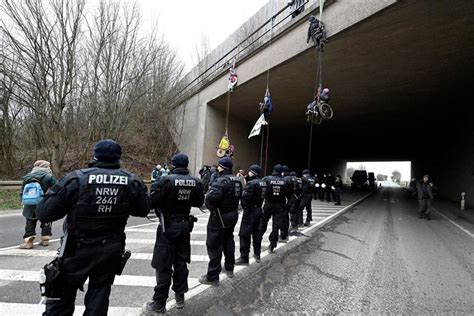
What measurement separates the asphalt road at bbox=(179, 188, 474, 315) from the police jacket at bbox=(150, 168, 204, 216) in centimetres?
124

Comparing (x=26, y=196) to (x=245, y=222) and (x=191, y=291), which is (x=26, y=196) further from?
(x=245, y=222)

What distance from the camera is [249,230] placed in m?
4.93

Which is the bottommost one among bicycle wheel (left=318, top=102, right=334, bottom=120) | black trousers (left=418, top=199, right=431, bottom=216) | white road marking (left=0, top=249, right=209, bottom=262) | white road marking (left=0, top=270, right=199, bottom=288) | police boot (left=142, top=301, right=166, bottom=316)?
white road marking (left=0, top=249, right=209, bottom=262)

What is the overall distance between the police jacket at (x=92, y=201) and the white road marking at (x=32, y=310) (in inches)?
50.1

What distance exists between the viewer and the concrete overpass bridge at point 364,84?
8.55m

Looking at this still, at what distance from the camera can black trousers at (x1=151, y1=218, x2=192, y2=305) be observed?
10.2 ft

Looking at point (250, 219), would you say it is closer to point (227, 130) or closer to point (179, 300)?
point (179, 300)

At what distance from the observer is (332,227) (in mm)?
8820

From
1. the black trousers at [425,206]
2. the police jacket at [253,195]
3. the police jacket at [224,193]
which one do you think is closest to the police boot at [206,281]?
the police jacket at [224,193]

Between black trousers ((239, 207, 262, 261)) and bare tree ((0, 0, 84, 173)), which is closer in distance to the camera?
black trousers ((239, 207, 262, 261))

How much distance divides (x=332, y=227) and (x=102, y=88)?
14.6 metres

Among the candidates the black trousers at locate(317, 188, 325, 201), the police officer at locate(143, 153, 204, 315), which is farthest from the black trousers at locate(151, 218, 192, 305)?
the black trousers at locate(317, 188, 325, 201)

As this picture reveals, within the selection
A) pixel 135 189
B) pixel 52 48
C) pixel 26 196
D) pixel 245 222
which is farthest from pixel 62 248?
pixel 52 48

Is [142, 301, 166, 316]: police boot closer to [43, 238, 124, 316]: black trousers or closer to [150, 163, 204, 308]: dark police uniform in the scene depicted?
[150, 163, 204, 308]: dark police uniform
